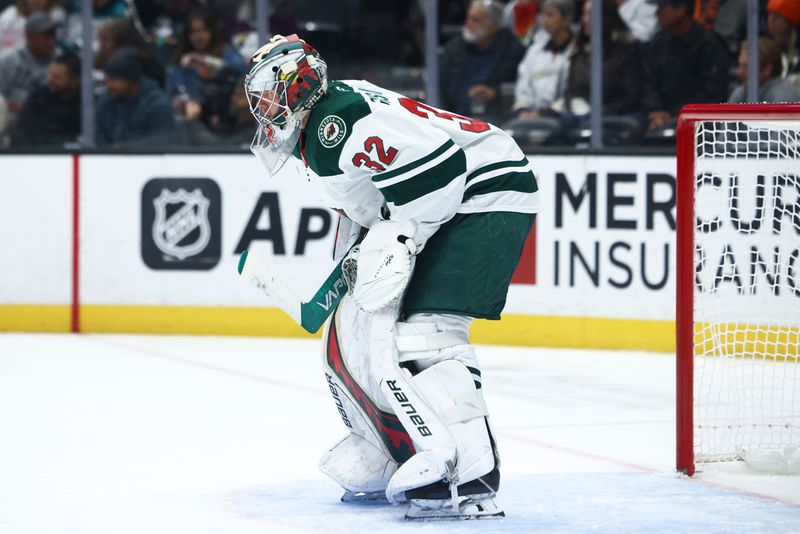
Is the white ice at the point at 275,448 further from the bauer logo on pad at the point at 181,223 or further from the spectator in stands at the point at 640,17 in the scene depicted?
the spectator in stands at the point at 640,17

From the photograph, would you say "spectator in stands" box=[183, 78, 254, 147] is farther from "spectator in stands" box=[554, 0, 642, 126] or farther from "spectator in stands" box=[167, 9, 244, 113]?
"spectator in stands" box=[554, 0, 642, 126]

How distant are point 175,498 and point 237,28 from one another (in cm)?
454

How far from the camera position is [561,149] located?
22.9ft

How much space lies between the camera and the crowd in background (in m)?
6.86

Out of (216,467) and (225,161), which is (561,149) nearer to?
(225,161)

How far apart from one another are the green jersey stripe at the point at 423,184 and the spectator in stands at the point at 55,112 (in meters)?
4.59

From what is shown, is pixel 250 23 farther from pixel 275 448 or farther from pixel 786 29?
pixel 275 448

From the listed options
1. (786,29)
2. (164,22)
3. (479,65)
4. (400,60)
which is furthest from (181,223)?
(786,29)

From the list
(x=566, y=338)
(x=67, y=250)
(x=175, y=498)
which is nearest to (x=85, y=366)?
(x=67, y=250)

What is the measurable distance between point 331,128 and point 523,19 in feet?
13.7

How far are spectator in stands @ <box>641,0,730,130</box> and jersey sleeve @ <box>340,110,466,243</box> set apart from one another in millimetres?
3737

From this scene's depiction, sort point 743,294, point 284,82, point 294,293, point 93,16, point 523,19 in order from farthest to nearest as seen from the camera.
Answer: point 93,16
point 523,19
point 743,294
point 294,293
point 284,82

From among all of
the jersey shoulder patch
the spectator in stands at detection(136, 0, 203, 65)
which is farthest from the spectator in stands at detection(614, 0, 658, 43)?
the jersey shoulder patch

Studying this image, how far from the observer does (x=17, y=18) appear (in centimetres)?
789
